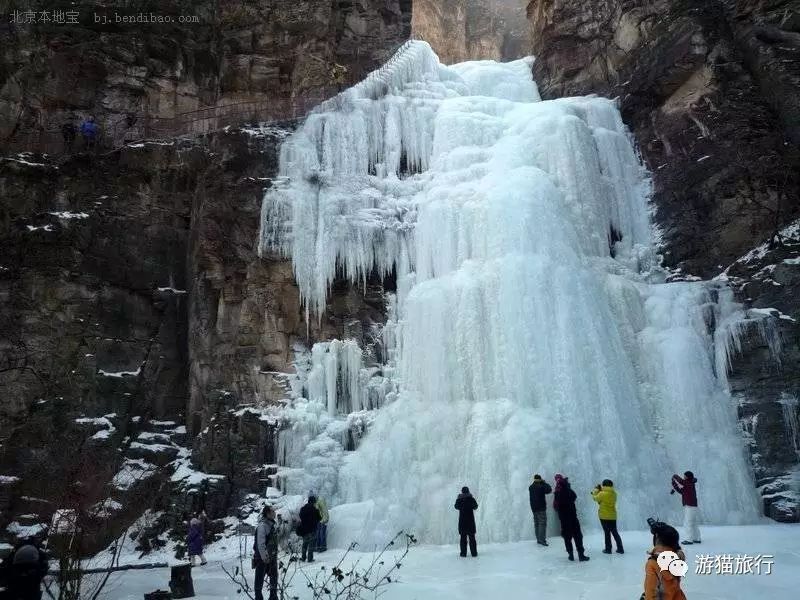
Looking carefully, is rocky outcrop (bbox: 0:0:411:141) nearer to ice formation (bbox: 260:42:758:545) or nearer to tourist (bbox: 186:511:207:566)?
ice formation (bbox: 260:42:758:545)

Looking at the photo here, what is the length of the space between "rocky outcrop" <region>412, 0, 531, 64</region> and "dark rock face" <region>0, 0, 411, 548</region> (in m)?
25.0

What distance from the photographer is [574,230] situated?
1572 centimetres

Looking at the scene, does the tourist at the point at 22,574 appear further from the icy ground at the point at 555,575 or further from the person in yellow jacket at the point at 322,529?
the person in yellow jacket at the point at 322,529

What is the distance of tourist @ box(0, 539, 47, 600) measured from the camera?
14.3 ft

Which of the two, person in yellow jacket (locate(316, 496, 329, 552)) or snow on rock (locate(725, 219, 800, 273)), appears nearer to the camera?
person in yellow jacket (locate(316, 496, 329, 552))

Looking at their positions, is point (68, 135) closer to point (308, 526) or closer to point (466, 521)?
point (308, 526)

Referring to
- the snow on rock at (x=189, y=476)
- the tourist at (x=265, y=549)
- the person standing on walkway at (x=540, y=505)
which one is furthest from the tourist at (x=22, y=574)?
the snow on rock at (x=189, y=476)

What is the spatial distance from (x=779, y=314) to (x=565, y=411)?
4953 millimetres

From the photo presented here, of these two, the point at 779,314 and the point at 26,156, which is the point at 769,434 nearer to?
the point at 779,314

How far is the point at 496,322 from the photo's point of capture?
13562 millimetres

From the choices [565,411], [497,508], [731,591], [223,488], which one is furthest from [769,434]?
[223,488]

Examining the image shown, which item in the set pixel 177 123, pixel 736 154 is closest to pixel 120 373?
pixel 177 123

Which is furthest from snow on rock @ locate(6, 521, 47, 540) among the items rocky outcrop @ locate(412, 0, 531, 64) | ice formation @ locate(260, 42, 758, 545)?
rocky outcrop @ locate(412, 0, 531, 64)

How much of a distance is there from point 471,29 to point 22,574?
43.1 meters
